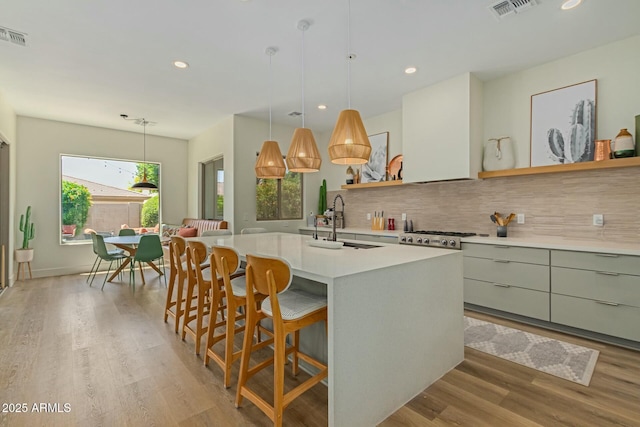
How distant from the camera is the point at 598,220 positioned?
2951mm

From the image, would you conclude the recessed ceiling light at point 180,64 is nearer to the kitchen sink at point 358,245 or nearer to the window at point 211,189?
the kitchen sink at point 358,245

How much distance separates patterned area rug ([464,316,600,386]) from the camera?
219cm

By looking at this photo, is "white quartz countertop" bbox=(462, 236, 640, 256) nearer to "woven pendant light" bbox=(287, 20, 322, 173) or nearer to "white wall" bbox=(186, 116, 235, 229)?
"woven pendant light" bbox=(287, 20, 322, 173)

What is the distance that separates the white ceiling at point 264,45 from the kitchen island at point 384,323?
1949 millimetres

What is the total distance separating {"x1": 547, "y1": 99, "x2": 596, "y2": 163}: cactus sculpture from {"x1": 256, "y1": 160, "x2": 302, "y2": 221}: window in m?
4.08

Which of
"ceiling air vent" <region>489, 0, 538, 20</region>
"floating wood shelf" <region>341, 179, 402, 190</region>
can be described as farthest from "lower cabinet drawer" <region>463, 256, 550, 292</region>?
"ceiling air vent" <region>489, 0, 538, 20</region>

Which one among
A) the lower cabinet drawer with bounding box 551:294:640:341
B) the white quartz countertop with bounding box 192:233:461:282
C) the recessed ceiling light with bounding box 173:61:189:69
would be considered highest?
the recessed ceiling light with bounding box 173:61:189:69

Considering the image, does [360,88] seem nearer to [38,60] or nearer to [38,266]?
[38,60]

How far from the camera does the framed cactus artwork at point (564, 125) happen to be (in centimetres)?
301

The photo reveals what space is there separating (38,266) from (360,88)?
618cm

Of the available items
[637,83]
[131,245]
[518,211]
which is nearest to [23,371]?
[131,245]

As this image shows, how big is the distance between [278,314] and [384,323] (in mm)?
612

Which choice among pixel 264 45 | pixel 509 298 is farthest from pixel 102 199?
pixel 509 298

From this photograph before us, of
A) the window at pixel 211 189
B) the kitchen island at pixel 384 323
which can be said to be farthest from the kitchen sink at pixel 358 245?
the window at pixel 211 189
